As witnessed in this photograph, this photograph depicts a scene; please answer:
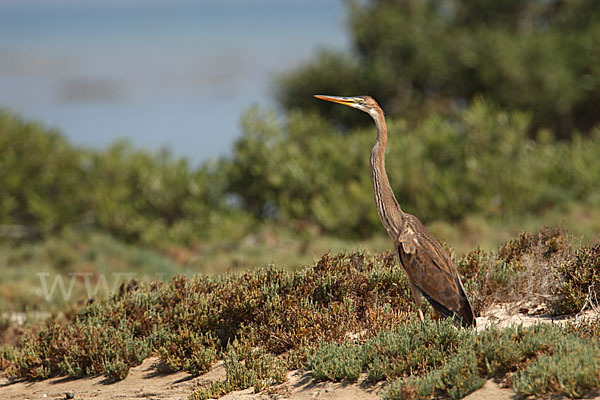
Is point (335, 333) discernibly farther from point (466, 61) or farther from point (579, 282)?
point (466, 61)

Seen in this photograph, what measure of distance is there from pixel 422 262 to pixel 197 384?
2.38 m

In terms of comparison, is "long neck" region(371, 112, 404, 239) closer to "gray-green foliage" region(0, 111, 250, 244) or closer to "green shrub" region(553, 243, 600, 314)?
"green shrub" region(553, 243, 600, 314)

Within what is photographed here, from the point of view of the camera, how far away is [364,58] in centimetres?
2916

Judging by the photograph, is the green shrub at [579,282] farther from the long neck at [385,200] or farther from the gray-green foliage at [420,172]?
the gray-green foliage at [420,172]

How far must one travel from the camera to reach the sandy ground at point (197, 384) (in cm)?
616

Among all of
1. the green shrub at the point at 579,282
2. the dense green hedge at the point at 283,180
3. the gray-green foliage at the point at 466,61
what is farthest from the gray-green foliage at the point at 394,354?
the gray-green foliage at the point at 466,61

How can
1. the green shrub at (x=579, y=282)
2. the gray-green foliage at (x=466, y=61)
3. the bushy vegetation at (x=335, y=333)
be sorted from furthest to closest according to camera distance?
the gray-green foliage at (x=466, y=61) → the green shrub at (x=579, y=282) → the bushy vegetation at (x=335, y=333)

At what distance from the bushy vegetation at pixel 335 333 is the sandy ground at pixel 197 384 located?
9cm

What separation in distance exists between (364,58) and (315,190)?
40.9 ft

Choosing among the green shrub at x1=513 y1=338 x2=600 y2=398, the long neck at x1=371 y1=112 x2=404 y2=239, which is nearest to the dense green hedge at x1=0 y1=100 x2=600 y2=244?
the long neck at x1=371 y1=112 x2=404 y2=239

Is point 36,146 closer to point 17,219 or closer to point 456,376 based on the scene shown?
point 17,219

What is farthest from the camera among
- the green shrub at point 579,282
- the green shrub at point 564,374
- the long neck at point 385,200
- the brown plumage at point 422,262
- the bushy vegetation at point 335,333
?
the long neck at point 385,200

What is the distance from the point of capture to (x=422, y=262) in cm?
691

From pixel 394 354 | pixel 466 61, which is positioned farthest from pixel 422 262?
pixel 466 61
